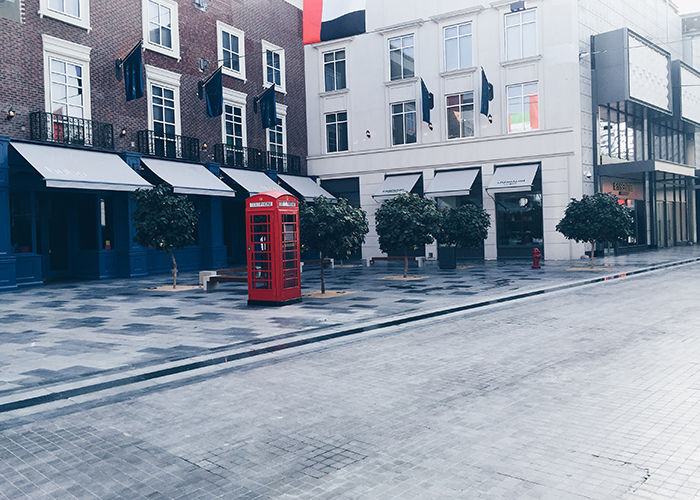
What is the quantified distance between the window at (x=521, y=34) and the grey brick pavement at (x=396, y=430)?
2340 centimetres

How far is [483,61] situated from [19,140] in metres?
21.3

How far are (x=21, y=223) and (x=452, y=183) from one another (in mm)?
19262

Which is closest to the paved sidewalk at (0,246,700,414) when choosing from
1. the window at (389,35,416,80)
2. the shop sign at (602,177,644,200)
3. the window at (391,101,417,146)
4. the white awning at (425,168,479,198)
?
the white awning at (425,168,479,198)

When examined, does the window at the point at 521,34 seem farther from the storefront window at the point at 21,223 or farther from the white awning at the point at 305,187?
the storefront window at the point at 21,223

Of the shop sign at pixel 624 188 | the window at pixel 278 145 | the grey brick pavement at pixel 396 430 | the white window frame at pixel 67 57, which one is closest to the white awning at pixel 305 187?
the window at pixel 278 145

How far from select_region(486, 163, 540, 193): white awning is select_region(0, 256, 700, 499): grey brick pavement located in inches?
794

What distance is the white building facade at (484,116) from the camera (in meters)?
28.7

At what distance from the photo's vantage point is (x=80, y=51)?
2178 centimetres

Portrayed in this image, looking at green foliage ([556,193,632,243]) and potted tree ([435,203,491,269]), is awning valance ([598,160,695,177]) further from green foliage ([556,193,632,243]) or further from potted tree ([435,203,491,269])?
potted tree ([435,203,491,269])

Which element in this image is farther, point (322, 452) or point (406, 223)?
point (406, 223)

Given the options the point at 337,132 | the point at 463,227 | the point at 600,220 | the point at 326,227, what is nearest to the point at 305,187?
the point at 337,132

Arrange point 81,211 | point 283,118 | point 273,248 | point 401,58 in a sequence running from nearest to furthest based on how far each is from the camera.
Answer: point 273,248 < point 81,211 < point 401,58 < point 283,118

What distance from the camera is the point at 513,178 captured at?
1144 inches

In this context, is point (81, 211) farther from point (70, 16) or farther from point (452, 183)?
point (452, 183)
